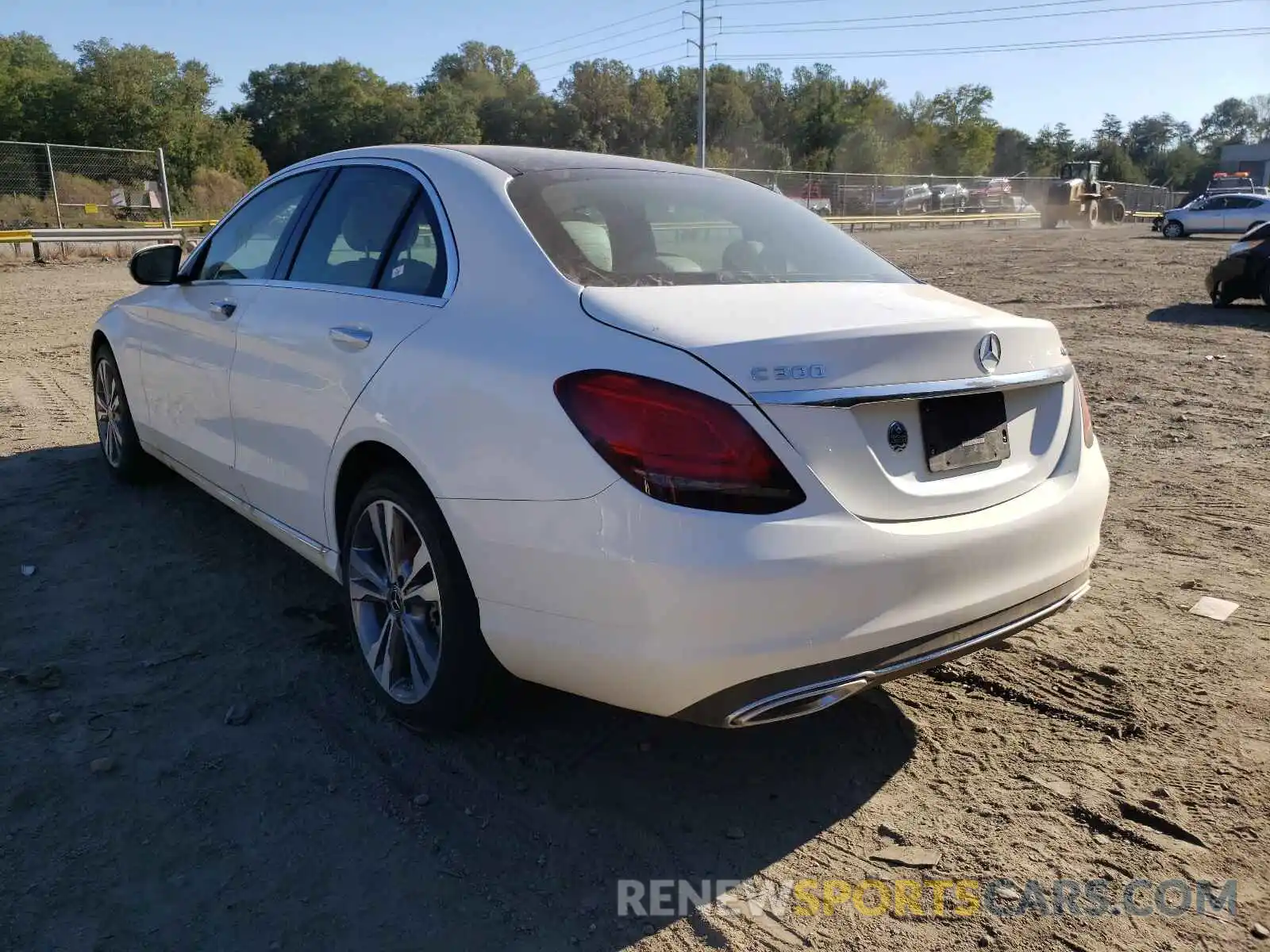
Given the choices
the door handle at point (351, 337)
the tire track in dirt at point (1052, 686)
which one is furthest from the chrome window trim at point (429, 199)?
the tire track in dirt at point (1052, 686)

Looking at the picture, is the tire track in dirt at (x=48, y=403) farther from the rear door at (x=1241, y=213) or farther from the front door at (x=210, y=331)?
the rear door at (x=1241, y=213)

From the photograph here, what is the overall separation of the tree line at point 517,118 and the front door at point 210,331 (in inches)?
1201

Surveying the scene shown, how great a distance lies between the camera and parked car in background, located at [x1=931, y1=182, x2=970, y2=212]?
170ft

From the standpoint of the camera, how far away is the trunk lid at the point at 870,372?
2293mm

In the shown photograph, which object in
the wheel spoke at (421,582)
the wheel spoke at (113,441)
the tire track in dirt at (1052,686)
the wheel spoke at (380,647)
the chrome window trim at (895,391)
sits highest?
the chrome window trim at (895,391)

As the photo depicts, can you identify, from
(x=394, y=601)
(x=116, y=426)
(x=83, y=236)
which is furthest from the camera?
(x=83, y=236)

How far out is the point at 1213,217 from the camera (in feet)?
113

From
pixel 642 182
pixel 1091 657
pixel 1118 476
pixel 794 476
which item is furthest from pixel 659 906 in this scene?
pixel 1118 476

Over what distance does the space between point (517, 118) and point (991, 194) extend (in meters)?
35.2

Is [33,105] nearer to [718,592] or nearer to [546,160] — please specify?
[546,160]

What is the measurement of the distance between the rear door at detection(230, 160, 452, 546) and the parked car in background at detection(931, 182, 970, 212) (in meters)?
52.1

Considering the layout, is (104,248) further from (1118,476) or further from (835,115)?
(835,115)

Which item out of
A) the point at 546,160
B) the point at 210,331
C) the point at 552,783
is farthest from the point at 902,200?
the point at 552,783

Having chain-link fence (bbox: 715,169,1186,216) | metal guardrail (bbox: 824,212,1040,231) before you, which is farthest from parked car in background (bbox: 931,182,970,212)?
metal guardrail (bbox: 824,212,1040,231)
